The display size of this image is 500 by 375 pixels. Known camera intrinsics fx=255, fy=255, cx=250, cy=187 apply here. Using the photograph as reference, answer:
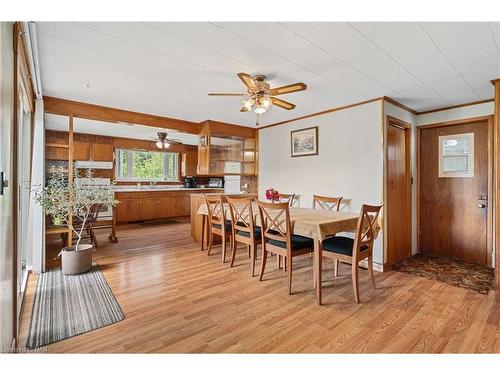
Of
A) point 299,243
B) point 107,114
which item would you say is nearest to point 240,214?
point 299,243

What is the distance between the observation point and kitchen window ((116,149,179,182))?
22.3 feet

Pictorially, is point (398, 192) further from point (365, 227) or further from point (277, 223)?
point (277, 223)

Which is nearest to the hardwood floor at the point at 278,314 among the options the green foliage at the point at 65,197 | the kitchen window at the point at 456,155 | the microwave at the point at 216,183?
the green foliage at the point at 65,197

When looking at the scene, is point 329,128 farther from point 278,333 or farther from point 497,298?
point 278,333

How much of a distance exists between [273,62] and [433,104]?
8.37ft

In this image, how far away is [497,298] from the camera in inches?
94.4

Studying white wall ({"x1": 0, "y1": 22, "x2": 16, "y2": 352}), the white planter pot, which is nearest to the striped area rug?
the white planter pot

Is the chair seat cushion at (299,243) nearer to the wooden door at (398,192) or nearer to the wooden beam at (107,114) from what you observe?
the wooden door at (398,192)

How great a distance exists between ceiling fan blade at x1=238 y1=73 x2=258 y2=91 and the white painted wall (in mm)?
1771

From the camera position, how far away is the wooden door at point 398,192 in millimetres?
3350

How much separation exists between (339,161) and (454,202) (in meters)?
1.69

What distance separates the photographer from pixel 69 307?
220 cm

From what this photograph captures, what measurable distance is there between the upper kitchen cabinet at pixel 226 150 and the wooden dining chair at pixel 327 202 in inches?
68.1
